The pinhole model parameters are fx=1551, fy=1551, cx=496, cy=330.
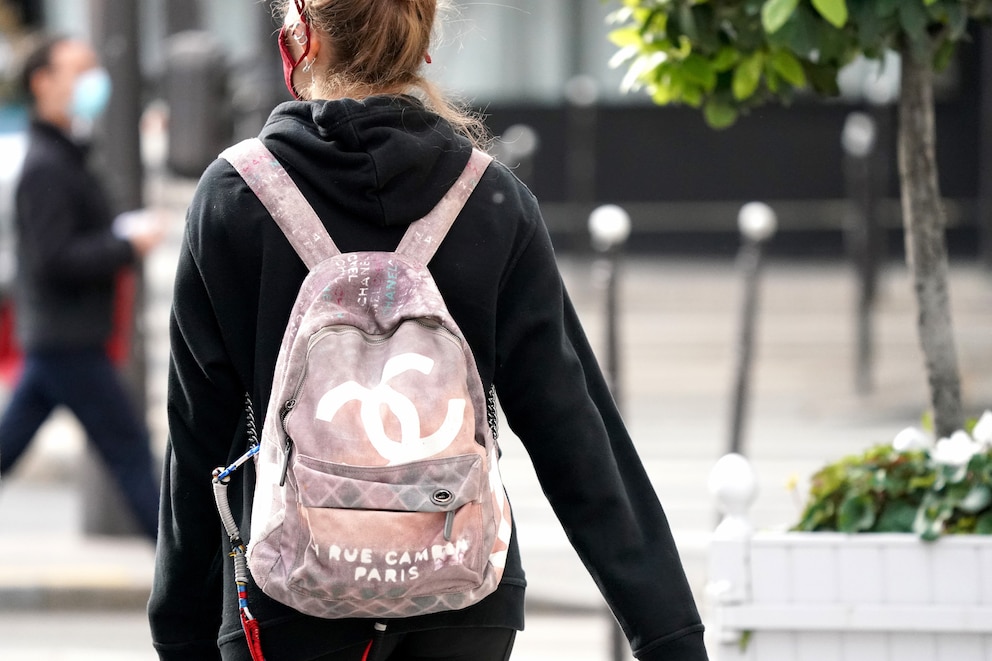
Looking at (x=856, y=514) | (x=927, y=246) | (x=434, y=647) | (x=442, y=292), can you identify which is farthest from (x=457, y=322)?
(x=927, y=246)

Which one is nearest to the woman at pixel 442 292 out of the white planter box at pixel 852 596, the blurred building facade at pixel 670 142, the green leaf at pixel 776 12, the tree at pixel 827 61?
the white planter box at pixel 852 596

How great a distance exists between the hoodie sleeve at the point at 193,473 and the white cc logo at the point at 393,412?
0.26 metres

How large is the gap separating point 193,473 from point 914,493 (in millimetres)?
1534

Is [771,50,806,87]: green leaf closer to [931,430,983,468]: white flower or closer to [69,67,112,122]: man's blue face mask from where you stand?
[931,430,983,468]: white flower

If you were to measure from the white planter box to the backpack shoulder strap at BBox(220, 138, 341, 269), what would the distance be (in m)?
1.22

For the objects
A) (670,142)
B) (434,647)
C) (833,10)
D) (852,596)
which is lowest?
(434,647)

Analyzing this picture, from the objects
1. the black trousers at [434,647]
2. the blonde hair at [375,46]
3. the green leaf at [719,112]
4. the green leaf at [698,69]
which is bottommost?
the black trousers at [434,647]

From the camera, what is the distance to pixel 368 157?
203 cm

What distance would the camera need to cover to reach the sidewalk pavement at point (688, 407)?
20.8 ft

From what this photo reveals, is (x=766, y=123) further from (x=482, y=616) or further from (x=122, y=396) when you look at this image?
(x=482, y=616)

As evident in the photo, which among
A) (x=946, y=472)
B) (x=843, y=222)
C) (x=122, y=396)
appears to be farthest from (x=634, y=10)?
(x=843, y=222)

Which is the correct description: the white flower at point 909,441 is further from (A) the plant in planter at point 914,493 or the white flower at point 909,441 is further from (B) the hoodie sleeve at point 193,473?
(B) the hoodie sleeve at point 193,473

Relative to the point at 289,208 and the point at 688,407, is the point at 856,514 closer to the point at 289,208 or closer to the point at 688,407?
the point at 289,208

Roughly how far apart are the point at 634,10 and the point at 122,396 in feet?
10.5
